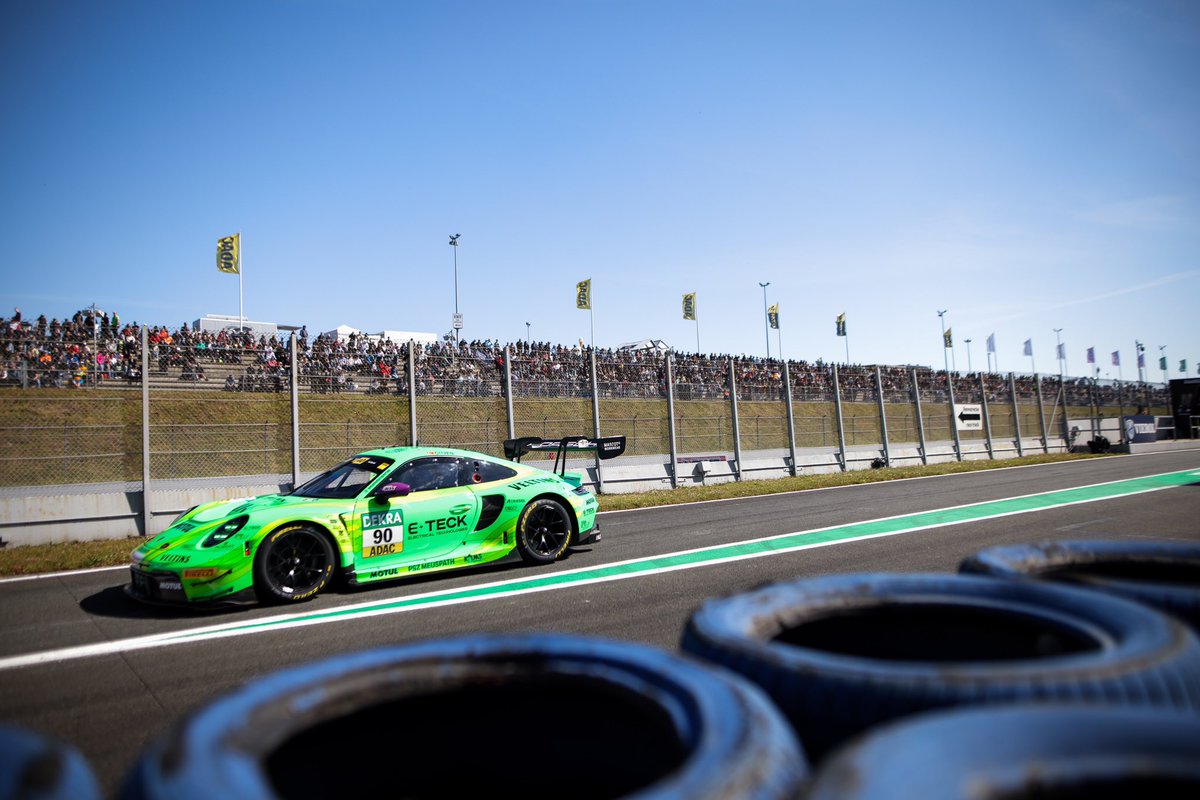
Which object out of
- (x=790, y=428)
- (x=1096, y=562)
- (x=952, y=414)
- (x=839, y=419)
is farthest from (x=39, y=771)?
(x=952, y=414)

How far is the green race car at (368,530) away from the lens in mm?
6098

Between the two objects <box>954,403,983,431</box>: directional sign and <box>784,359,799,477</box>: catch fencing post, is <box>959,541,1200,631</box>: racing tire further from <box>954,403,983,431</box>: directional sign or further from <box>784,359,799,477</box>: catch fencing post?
<box>954,403,983,431</box>: directional sign

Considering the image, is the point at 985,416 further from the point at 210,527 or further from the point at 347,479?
the point at 210,527

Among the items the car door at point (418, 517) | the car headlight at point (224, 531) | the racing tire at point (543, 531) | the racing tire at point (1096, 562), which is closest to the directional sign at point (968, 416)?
the racing tire at point (543, 531)

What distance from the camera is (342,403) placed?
46.8 ft

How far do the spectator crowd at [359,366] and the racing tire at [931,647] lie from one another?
42.7 feet

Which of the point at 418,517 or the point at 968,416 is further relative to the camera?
the point at 968,416

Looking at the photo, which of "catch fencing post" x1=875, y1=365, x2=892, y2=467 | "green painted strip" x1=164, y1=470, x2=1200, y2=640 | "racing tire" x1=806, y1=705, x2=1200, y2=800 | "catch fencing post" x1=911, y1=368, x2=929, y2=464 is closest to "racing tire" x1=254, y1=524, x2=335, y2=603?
"green painted strip" x1=164, y1=470, x2=1200, y2=640

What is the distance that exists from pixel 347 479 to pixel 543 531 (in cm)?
217

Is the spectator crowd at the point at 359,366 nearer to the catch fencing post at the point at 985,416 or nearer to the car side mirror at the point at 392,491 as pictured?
the car side mirror at the point at 392,491

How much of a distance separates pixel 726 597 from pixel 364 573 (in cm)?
539

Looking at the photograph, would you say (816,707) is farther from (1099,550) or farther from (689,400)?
(689,400)

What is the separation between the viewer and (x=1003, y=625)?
2107 mm

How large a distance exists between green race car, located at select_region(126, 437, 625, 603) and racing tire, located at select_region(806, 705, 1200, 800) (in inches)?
241
